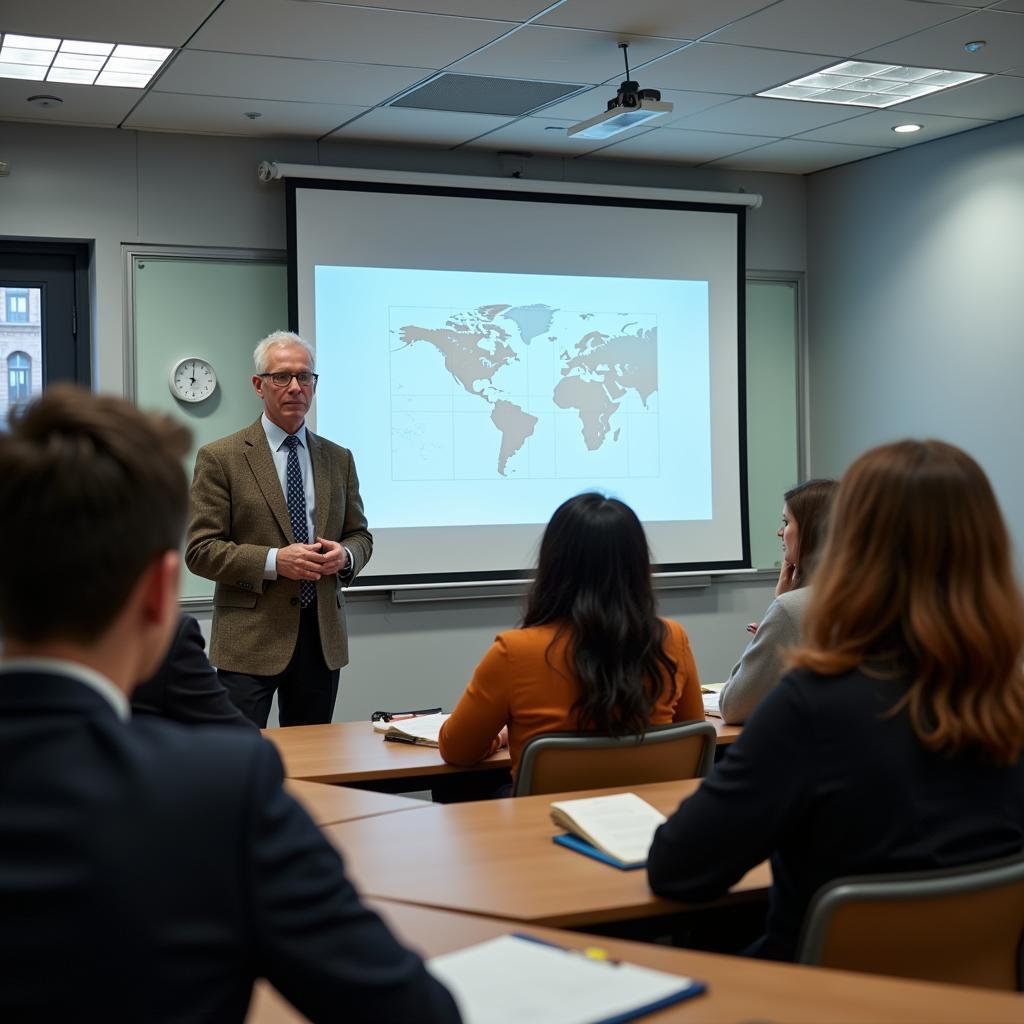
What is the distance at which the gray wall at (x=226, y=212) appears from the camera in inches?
201

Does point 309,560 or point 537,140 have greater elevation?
point 537,140

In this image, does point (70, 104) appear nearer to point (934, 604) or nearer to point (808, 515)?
point (808, 515)

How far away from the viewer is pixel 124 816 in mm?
886

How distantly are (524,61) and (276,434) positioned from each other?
1.73 metres

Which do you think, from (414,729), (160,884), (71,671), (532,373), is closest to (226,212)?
(532,373)

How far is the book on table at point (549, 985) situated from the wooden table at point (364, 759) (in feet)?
4.15

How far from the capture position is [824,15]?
4074 mm

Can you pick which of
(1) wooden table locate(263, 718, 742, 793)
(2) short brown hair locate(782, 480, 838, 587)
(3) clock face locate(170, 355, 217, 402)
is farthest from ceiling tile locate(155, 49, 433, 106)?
(1) wooden table locate(263, 718, 742, 793)

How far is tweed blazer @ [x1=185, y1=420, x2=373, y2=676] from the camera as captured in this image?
371 centimetres

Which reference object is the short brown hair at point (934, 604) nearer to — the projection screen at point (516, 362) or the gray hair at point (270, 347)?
the gray hair at point (270, 347)

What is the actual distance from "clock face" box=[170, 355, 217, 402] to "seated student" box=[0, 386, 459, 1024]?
4.47 m

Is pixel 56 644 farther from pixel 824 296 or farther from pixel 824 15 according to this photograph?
pixel 824 296

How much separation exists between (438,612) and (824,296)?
276cm

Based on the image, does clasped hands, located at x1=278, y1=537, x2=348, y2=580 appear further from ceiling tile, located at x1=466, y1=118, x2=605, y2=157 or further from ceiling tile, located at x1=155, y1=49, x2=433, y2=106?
ceiling tile, located at x1=466, y1=118, x2=605, y2=157
